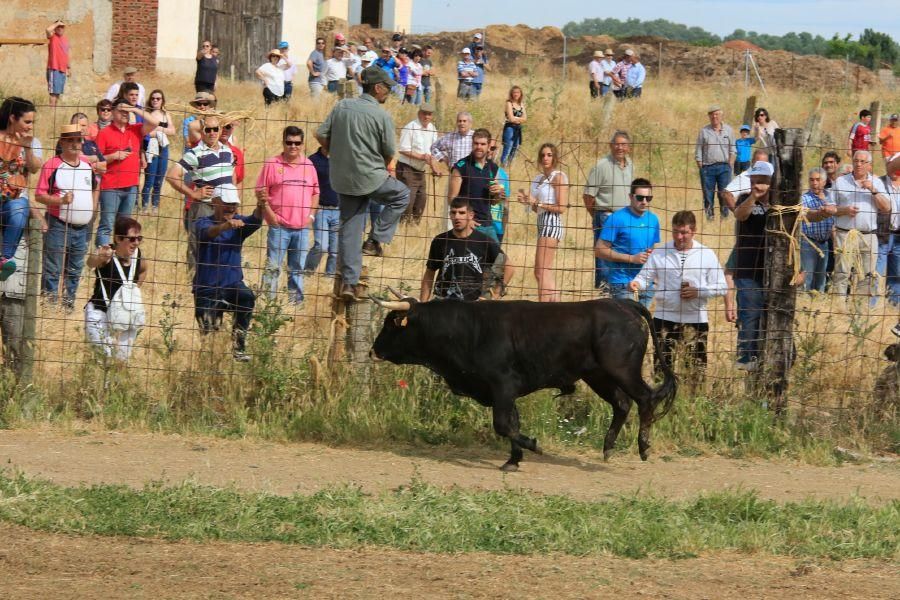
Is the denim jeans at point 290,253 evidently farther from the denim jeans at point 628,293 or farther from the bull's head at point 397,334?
the denim jeans at point 628,293

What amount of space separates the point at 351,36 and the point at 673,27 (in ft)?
523

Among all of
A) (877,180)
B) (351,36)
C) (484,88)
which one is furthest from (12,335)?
(351,36)

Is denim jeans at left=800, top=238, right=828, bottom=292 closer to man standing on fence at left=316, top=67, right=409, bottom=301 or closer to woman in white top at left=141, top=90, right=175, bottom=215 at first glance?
man standing on fence at left=316, top=67, right=409, bottom=301

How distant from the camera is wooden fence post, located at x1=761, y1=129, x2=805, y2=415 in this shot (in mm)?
10305

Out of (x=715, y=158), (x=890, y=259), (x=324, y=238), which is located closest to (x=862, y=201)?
(x=890, y=259)

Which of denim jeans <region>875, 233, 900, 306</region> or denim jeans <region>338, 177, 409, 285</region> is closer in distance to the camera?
denim jeans <region>338, 177, 409, 285</region>

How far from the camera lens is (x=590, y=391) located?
34.5 feet

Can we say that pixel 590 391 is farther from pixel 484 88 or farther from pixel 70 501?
pixel 484 88

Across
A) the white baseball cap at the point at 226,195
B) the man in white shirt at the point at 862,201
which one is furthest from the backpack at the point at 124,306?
the man in white shirt at the point at 862,201

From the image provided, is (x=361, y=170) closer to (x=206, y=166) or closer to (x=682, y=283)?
(x=206, y=166)

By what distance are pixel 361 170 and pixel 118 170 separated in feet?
14.5

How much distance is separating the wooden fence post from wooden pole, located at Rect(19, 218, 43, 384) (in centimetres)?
596


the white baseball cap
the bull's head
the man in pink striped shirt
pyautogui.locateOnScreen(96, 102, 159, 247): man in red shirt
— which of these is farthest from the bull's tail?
pyautogui.locateOnScreen(96, 102, 159, 247): man in red shirt

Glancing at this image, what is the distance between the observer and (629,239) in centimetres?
1145
